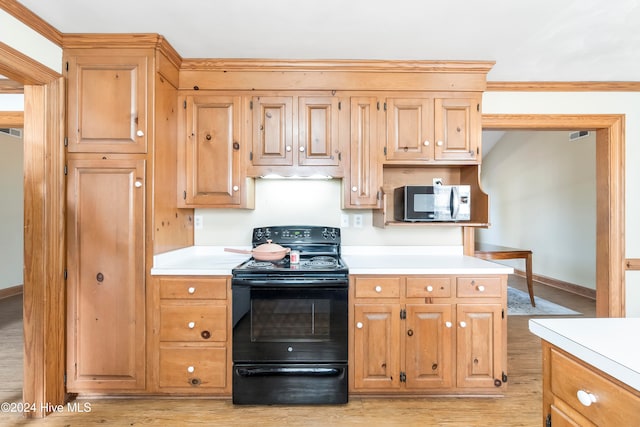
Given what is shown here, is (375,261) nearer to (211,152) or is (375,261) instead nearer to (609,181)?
(211,152)

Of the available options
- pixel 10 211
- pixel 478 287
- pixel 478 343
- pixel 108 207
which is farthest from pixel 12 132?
pixel 478 343

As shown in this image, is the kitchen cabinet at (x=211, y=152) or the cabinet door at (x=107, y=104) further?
the kitchen cabinet at (x=211, y=152)

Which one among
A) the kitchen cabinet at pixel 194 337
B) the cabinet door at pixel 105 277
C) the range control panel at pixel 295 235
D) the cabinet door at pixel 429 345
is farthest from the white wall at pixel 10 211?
the cabinet door at pixel 429 345

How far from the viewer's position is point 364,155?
2.52 metres

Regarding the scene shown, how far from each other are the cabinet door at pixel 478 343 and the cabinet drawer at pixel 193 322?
1574 mm

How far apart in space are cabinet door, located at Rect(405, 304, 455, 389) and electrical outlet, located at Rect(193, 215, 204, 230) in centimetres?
180

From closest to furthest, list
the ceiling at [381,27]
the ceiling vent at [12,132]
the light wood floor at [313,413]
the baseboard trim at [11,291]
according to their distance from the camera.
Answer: the ceiling at [381,27] < the light wood floor at [313,413] < the baseboard trim at [11,291] < the ceiling vent at [12,132]

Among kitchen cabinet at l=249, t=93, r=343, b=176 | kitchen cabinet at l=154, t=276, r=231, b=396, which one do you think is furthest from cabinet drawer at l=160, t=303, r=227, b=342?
kitchen cabinet at l=249, t=93, r=343, b=176

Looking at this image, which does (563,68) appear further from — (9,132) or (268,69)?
(9,132)

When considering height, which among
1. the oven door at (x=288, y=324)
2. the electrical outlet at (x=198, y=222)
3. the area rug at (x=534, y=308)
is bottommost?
the area rug at (x=534, y=308)

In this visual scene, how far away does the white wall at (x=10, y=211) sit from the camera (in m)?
4.59

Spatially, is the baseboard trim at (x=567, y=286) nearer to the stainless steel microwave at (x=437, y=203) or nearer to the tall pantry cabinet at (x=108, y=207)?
the stainless steel microwave at (x=437, y=203)

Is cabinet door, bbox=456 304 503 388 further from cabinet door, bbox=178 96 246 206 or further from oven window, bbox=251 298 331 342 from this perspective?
cabinet door, bbox=178 96 246 206

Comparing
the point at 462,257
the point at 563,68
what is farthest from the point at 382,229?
the point at 563,68
